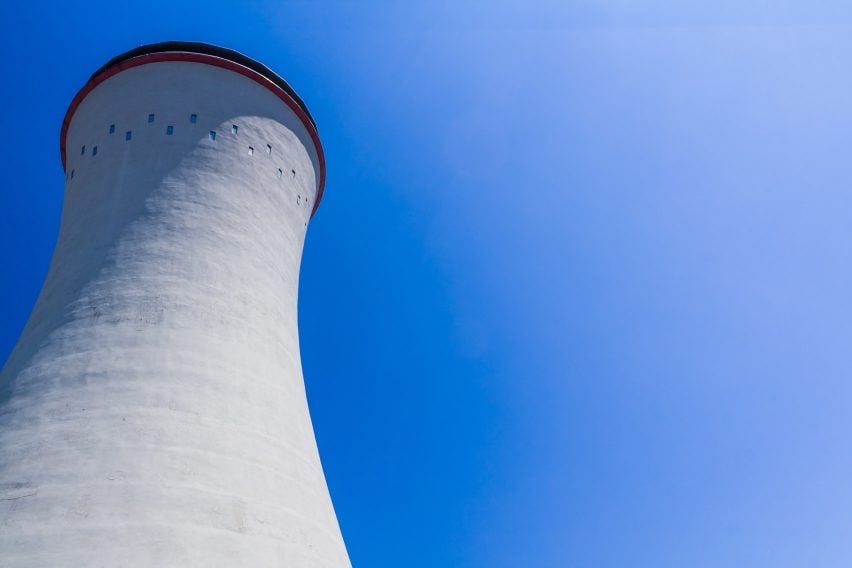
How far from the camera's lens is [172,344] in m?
8.90

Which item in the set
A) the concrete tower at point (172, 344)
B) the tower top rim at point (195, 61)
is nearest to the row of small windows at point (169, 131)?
the concrete tower at point (172, 344)

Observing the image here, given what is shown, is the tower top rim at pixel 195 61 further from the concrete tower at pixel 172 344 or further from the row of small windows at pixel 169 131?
the row of small windows at pixel 169 131

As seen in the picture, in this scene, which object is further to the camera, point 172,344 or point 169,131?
point 169,131

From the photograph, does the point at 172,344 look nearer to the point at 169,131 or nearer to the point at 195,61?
the point at 169,131

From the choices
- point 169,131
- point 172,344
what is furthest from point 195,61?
point 172,344

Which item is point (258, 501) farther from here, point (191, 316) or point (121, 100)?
point (121, 100)

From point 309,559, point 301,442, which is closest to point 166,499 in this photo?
point 309,559

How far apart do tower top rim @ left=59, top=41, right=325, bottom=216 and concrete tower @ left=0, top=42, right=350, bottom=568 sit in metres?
0.04

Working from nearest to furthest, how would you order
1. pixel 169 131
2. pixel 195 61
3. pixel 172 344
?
pixel 172 344 → pixel 169 131 → pixel 195 61

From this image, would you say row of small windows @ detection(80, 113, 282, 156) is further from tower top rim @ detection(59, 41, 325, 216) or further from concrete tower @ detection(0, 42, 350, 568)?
tower top rim @ detection(59, 41, 325, 216)

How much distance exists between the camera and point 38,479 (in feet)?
23.7

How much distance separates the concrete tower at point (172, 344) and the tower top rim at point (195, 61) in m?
0.04

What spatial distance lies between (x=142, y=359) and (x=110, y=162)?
459 cm

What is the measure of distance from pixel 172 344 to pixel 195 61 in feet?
20.6
